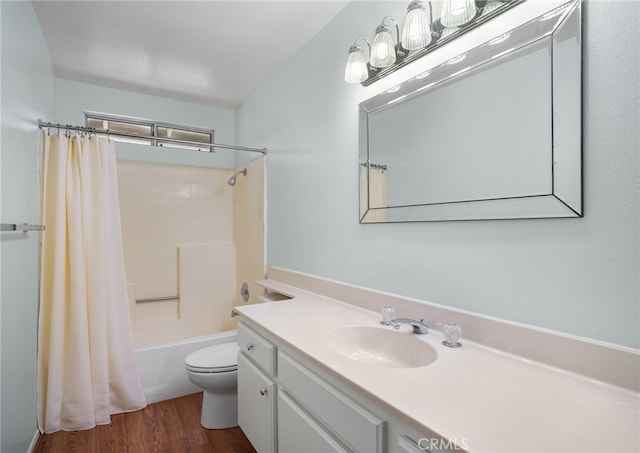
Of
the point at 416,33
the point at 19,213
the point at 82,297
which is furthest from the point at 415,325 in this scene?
the point at 82,297

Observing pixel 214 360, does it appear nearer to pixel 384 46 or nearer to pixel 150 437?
pixel 150 437

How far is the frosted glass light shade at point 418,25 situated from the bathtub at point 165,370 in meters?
2.34

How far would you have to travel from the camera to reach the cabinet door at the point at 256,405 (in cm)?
137

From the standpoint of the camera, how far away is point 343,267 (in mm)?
1846

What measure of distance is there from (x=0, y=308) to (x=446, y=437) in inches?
65.1

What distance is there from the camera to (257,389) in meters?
1.49

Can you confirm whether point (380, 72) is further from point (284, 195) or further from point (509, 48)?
point (284, 195)

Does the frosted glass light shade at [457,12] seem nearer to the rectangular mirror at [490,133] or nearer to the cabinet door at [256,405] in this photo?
the rectangular mirror at [490,133]

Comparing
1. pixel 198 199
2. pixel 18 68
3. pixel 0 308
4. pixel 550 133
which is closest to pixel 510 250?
pixel 550 133

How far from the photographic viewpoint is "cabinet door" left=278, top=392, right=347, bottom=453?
1.02 meters

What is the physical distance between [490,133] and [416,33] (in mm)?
504

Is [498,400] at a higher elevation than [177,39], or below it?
below

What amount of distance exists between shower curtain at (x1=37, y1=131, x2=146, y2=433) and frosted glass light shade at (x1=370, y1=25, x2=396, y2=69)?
6.23 feet

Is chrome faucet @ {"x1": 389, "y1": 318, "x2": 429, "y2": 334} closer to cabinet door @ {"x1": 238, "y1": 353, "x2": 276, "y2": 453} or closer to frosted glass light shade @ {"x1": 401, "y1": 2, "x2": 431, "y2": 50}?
cabinet door @ {"x1": 238, "y1": 353, "x2": 276, "y2": 453}
